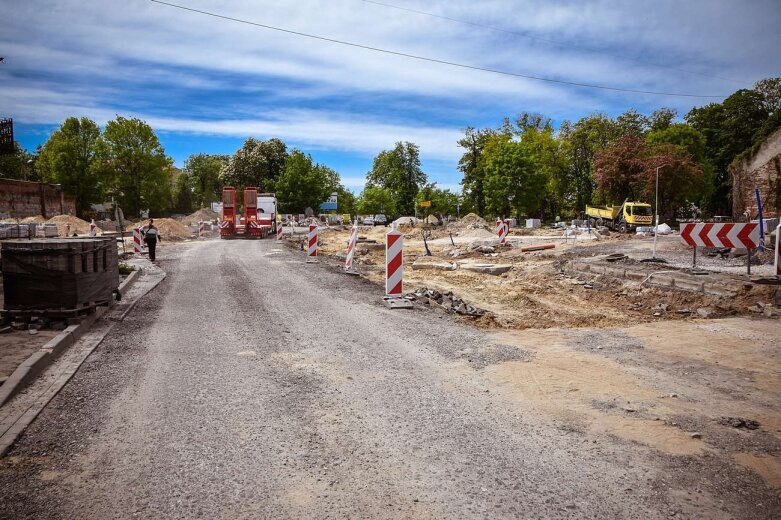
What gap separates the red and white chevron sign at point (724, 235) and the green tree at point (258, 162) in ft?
223

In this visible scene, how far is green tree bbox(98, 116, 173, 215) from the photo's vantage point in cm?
5825

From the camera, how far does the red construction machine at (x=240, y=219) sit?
109 ft

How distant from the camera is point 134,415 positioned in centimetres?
413

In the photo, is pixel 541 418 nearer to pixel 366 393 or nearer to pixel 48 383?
pixel 366 393

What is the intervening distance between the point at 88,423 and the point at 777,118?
64570mm

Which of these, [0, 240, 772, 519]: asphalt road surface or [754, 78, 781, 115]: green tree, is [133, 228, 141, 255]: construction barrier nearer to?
[0, 240, 772, 519]: asphalt road surface

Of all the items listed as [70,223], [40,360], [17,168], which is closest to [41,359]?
[40,360]

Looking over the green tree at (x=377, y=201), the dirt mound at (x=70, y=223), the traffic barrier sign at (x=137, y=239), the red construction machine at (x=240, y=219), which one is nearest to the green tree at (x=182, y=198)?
the green tree at (x=377, y=201)

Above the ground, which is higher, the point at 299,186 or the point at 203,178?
the point at 203,178

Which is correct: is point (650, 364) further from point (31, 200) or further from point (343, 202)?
point (343, 202)

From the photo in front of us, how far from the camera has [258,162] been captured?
74.6 metres

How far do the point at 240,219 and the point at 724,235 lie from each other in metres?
29.8

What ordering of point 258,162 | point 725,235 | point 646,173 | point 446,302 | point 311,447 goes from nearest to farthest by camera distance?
point 311,447, point 446,302, point 725,235, point 646,173, point 258,162

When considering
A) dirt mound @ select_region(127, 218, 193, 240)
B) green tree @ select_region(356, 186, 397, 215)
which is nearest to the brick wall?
dirt mound @ select_region(127, 218, 193, 240)
